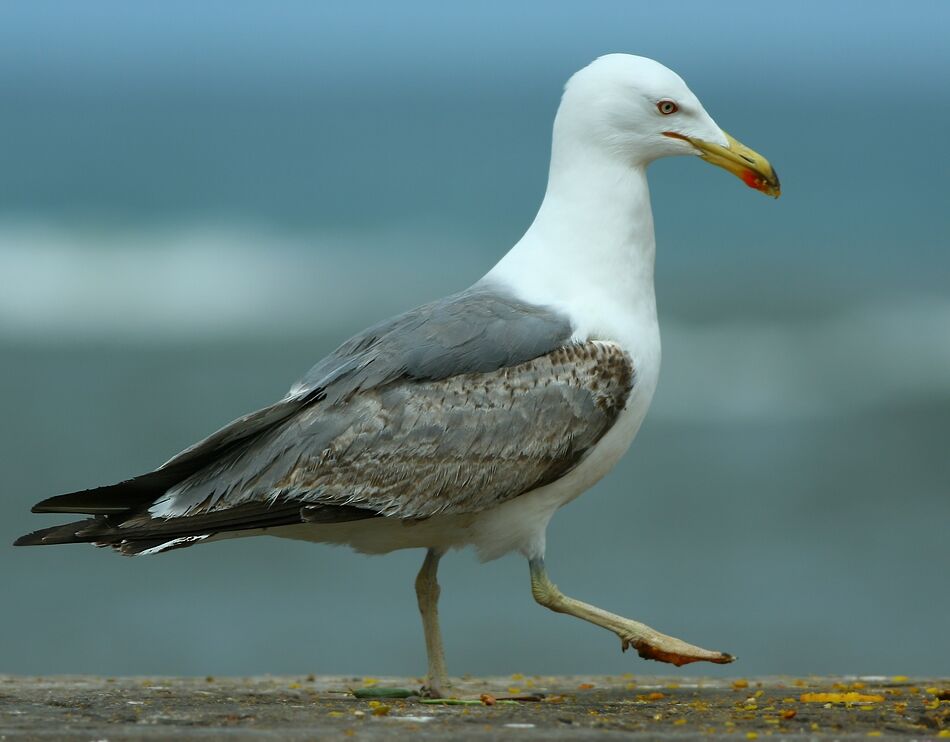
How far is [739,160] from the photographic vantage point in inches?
272

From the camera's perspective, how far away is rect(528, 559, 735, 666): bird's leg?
20.5 ft

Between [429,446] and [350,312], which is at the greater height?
[350,312]

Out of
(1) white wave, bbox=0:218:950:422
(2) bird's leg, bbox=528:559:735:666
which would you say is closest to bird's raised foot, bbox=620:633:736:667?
(2) bird's leg, bbox=528:559:735:666

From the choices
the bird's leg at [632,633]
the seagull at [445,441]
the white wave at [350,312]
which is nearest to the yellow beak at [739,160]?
the seagull at [445,441]

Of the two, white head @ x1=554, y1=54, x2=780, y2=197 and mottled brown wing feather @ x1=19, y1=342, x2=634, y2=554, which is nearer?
mottled brown wing feather @ x1=19, y1=342, x2=634, y2=554

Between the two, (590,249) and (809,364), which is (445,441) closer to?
(590,249)

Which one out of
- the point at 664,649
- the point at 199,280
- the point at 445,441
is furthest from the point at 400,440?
the point at 199,280

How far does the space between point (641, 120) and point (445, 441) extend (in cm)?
171

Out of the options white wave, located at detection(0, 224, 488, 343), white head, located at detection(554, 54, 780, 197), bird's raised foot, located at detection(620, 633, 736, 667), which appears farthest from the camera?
white wave, located at detection(0, 224, 488, 343)

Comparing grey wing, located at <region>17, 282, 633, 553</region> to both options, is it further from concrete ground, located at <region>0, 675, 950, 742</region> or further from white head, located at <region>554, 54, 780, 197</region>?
white head, located at <region>554, 54, 780, 197</region>

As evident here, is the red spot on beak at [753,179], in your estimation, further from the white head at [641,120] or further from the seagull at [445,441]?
the seagull at [445,441]

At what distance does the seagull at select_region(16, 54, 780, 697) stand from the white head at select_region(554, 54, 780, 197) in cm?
41

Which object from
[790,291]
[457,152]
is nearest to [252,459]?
[790,291]

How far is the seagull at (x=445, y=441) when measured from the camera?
610 centimetres
